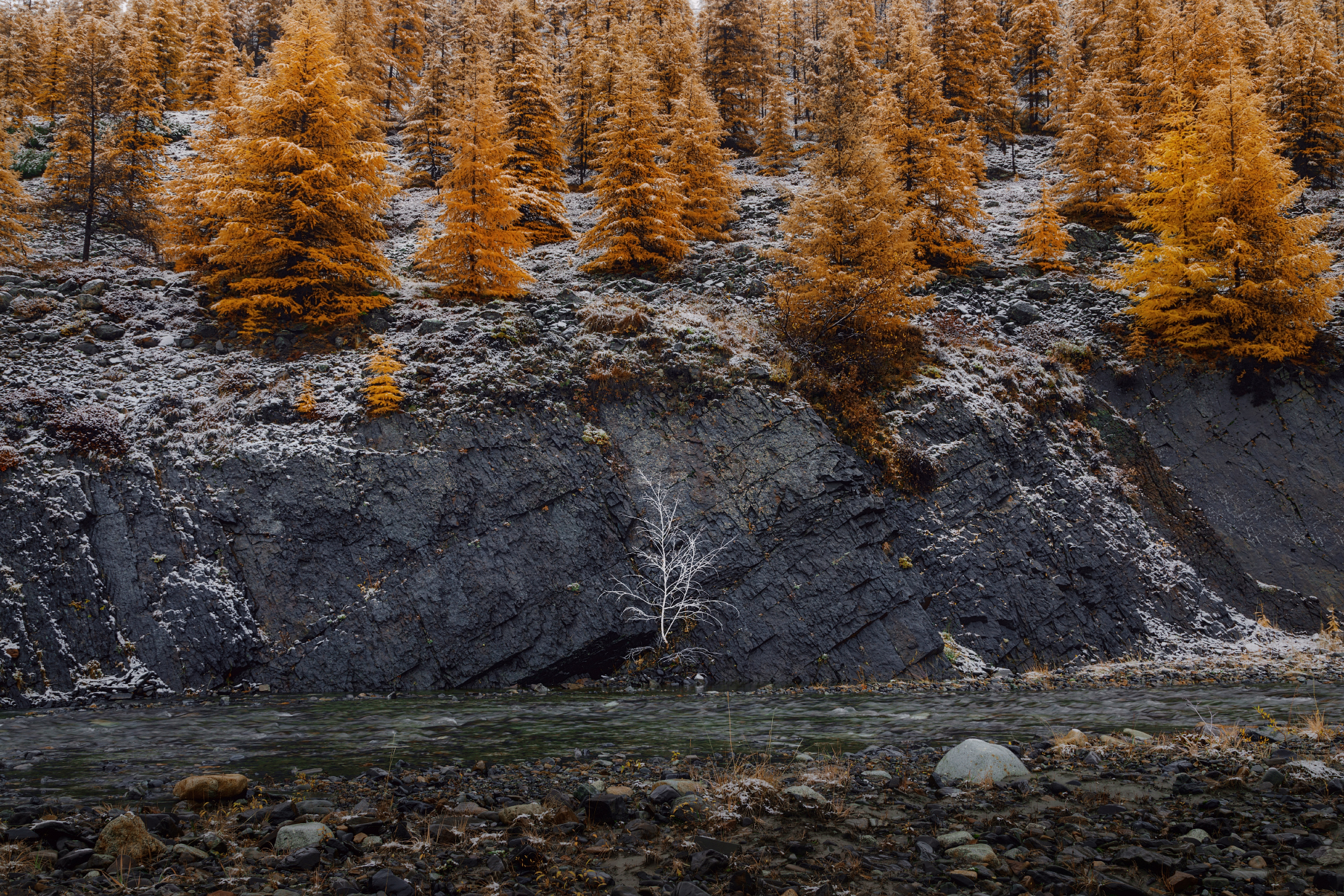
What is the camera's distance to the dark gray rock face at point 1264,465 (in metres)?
18.5

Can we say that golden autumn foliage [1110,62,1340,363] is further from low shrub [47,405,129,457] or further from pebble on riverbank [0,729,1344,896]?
low shrub [47,405,129,457]

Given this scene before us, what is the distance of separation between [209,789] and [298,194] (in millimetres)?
18942

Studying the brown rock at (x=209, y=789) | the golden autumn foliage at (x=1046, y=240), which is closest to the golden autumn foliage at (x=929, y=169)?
the golden autumn foliage at (x=1046, y=240)

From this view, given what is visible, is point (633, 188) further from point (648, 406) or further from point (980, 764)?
point (980, 764)

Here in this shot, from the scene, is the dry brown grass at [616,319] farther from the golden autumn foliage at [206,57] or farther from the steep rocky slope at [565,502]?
the golden autumn foliage at [206,57]

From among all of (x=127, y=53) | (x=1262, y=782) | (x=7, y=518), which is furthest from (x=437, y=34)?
(x=1262, y=782)

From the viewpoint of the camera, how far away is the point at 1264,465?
66.5ft

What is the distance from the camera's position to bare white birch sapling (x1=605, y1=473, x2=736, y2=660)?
50.0 ft

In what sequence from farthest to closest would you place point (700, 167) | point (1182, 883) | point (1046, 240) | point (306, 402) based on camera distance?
1. point (700, 167)
2. point (1046, 240)
3. point (306, 402)
4. point (1182, 883)

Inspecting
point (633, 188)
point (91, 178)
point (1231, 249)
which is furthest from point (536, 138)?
point (1231, 249)

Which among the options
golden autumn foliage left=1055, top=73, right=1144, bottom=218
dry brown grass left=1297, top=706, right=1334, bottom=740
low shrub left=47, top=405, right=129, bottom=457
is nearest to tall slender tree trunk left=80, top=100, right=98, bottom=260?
low shrub left=47, top=405, right=129, bottom=457

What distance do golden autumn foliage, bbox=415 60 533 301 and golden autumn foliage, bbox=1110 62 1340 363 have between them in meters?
22.1

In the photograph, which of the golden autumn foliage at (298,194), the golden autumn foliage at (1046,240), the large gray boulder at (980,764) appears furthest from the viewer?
the golden autumn foliage at (1046,240)

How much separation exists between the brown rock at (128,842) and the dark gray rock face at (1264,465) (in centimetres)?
2408
